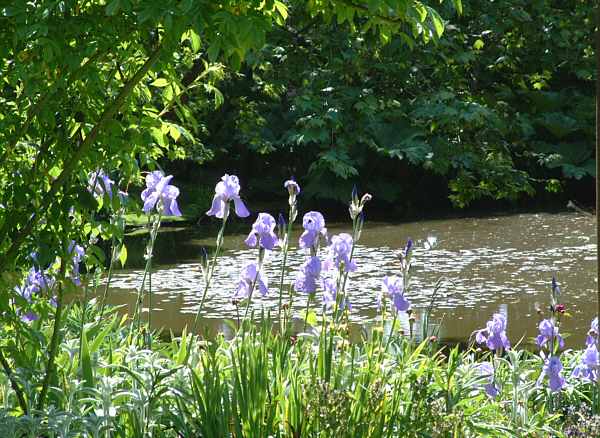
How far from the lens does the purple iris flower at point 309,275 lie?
3350 millimetres

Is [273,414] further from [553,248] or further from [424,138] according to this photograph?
[424,138]

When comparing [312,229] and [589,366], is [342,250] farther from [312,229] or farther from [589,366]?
[589,366]

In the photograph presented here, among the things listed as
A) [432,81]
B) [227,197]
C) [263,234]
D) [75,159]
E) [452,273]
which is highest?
[432,81]

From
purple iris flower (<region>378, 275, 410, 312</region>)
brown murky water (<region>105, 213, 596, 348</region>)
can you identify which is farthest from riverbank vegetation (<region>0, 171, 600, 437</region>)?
brown murky water (<region>105, 213, 596, 348</region>)

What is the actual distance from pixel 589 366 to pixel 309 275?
1.12 meters

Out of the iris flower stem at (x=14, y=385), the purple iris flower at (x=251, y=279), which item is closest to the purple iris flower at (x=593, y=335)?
the purple iris flower at (x=251, y=279)

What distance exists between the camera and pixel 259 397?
278 cm

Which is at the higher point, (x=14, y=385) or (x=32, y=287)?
(x=32, y=287)

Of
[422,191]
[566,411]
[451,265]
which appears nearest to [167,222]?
[422,191]

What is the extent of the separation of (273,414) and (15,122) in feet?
3.64

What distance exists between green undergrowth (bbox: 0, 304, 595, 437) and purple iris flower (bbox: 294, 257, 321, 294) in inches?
6.9

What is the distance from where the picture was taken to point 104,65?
10.3ft

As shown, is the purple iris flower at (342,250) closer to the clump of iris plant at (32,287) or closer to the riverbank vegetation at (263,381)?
the riverbank vegetation at (263,381)

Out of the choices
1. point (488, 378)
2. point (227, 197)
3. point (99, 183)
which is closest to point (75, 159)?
point (99, 183)
